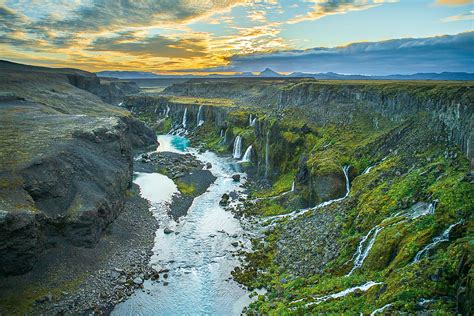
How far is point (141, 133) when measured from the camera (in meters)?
104

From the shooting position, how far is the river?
103 ft

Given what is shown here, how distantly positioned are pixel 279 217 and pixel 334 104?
1234 inches

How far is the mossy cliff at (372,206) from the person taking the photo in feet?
70.8

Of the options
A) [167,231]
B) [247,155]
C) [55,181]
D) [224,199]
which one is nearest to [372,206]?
[167,231]

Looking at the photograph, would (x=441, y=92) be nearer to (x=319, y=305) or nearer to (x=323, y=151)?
(x=323, y=151)

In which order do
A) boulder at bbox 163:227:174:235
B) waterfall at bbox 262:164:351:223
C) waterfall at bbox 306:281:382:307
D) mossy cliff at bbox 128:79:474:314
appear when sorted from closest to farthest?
mossy cliff at bbox 128:79:474:314
waterfall at bbox 306:281:382:307
waterfall at bbox 262:164:351:223
boulder at bbox 163:227:174:235

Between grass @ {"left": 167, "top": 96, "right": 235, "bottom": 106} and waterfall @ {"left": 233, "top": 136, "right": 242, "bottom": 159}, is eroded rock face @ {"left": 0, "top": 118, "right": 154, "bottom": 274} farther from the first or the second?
grass @ {"left": 167, "top": 96, "right": 235, "bottom": 106}

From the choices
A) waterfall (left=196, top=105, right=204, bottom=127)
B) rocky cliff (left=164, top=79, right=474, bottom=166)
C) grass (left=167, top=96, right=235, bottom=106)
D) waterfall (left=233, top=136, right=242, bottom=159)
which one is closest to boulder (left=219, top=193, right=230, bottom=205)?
rocky cliff (left=164, top=79, right=474, bottom=166)

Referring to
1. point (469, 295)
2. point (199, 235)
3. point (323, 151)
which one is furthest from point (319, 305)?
point (323, 151)

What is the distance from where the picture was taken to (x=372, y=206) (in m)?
33.8

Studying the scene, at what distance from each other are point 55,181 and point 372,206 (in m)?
35.1

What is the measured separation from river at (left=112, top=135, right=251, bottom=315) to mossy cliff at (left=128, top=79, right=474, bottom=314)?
101 inches

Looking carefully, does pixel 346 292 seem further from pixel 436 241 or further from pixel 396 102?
pixel 396 102

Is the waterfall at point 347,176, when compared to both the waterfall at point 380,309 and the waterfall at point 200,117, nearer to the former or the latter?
the waterfall at point 380,309
